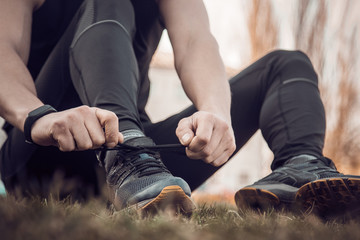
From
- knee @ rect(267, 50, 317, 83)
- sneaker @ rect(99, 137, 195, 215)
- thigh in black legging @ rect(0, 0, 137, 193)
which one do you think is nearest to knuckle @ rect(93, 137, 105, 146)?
sneaker @ rect(99, 137, 195, 215)

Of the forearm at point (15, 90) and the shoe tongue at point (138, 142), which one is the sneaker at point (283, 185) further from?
the forearm at point (15, 90)

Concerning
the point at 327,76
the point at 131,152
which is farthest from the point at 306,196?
the point at 327,76

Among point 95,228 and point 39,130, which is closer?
point 95,228

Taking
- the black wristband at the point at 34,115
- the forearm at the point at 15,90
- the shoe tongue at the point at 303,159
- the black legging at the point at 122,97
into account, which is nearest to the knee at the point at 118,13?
the black legging at the point at 122,97

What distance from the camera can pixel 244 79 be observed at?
1512 mm

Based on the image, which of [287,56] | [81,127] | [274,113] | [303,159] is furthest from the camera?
[287,56]

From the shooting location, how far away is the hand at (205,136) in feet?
3.10

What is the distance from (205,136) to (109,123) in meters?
0.22

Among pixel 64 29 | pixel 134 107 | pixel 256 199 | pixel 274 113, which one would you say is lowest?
pixel 256 199

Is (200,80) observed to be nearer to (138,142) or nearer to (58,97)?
(138,142)

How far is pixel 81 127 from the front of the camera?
0.86 metres

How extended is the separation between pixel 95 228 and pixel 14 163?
3.21ft

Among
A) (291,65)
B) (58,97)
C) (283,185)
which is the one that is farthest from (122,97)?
(291,65)

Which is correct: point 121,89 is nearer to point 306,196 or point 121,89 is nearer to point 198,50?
point 198,50
